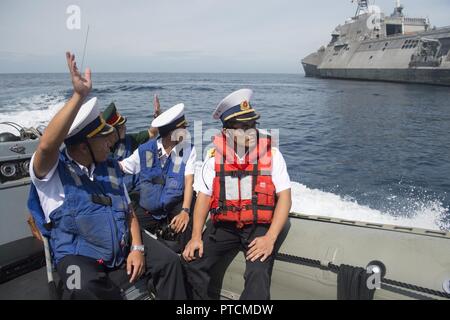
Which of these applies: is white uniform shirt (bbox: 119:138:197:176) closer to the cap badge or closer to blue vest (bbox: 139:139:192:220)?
blue vest (bbox: 139:139:192:220)

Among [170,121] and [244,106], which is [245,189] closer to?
[244,106]

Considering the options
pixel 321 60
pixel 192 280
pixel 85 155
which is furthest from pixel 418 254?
pixel 321 60

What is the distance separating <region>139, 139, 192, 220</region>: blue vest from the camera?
2957mm

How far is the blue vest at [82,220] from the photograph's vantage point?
187cm

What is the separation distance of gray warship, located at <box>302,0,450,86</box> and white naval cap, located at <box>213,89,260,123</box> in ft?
111

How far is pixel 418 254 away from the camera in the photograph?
6.86 ft

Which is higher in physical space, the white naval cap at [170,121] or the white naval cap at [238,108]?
the white naval cap at [238,108]

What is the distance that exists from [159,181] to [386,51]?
41276 mm

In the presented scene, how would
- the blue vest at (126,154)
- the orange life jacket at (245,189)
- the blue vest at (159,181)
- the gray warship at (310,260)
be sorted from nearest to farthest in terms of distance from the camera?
the gray warship at (310,260) < the orange life jacket at (245,189) < the blue vest at (159,181) < the blue vest at (126,154)

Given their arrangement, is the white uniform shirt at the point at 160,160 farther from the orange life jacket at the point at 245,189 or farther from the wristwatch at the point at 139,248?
the wristwatch at the point at 139,248

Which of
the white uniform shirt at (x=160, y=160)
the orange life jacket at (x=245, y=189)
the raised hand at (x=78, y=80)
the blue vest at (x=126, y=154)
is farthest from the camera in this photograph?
the blue vest at (x=126, y=154)

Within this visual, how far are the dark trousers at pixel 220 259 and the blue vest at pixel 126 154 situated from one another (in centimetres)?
105

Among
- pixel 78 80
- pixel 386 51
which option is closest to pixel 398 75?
pixel 386 51

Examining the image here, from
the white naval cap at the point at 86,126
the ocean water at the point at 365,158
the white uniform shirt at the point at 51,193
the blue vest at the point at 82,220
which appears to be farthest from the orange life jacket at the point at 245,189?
the ocean water at the point at 365,158
